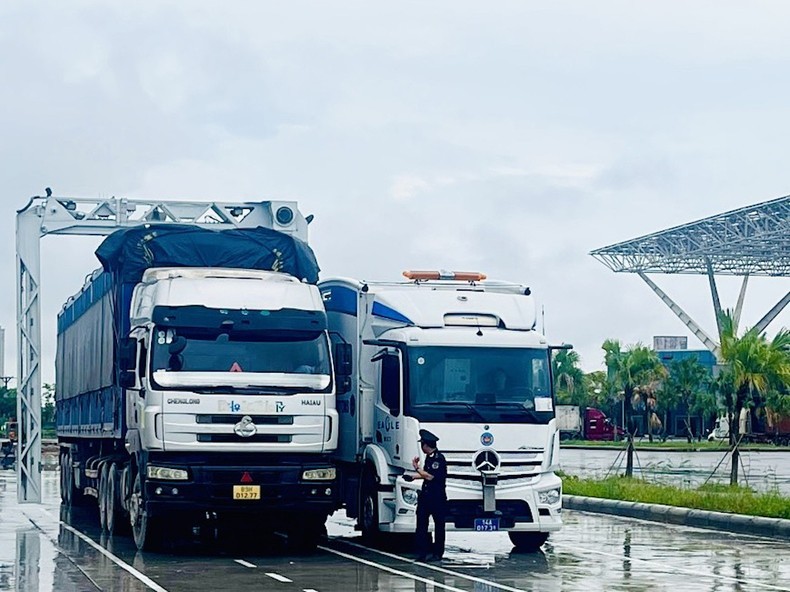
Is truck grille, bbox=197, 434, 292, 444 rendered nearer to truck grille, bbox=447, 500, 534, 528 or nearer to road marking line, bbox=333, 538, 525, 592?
road marking line, bbox=333, 538, 525, 592

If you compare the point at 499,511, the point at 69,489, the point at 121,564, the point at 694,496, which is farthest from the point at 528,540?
the point at 69,489

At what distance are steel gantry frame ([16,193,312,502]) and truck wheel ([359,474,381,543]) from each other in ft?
24.2

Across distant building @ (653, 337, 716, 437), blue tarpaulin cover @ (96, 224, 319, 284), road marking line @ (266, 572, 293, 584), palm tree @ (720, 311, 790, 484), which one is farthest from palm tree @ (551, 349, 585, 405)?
road marking line @ (266, 572, 293, 584)

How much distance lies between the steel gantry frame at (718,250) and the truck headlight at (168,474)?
68.6 metres

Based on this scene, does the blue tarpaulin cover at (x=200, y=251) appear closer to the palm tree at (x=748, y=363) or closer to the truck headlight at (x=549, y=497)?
the truck headlight at (x=549, y=497)

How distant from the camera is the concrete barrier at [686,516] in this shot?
71.2 ft

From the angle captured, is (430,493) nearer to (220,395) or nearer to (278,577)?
(278,577)

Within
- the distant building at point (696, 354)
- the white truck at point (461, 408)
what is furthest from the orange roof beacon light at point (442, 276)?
the distant building at point (696, 354)

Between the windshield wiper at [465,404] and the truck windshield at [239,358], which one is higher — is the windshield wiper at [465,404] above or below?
below

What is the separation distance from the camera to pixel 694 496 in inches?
1006

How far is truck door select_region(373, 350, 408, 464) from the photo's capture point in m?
18.6

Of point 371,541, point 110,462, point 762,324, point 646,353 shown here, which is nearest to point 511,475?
point 371,541

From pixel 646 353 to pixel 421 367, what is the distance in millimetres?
24791

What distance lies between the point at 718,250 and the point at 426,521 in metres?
78.6
